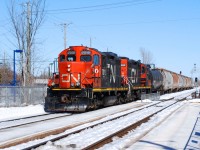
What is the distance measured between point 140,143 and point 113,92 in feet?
51.3

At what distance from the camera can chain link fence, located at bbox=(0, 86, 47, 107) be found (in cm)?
2469

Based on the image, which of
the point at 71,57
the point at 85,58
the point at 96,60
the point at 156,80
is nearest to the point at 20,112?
the point at 71,57

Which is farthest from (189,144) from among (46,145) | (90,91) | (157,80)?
(157,80)

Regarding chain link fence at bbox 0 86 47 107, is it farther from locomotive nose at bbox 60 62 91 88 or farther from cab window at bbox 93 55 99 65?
cab window at bbox 93 55 99 65

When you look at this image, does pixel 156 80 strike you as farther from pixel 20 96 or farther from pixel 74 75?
pixel 74 75

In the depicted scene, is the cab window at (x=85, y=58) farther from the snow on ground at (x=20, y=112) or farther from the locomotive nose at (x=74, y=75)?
the snow on ground at (x=20, y=112)

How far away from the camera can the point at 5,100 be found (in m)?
24.7

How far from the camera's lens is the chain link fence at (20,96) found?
2469cm

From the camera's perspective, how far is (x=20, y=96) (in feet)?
84.6

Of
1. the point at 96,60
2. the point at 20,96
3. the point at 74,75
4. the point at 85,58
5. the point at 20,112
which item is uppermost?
the point at 85,58

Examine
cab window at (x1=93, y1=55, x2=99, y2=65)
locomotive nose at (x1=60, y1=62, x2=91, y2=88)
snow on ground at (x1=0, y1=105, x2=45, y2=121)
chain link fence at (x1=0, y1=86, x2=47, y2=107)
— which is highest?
cab window at (x1=93, y1=55, x2=99, y2=65)

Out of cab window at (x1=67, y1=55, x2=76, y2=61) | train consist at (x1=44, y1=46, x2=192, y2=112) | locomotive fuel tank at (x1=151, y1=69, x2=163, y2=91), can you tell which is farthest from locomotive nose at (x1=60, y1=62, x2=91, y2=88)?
locomotive fuel tank at (x1=151, y1=69, x2=163, y2=91)

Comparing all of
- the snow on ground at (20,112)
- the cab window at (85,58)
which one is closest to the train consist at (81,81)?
the cab window at (85,58)

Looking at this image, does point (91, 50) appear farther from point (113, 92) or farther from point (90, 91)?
point (113, 92)
